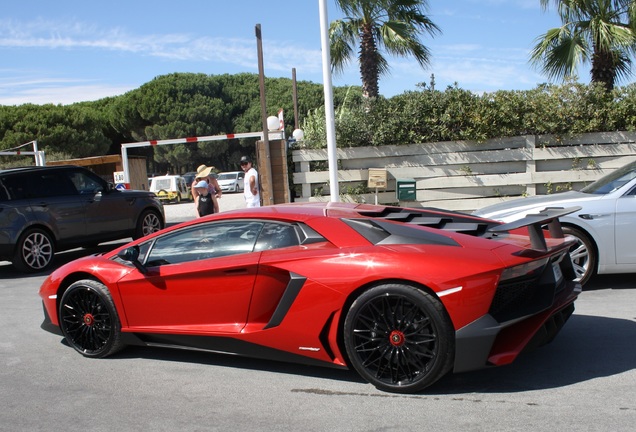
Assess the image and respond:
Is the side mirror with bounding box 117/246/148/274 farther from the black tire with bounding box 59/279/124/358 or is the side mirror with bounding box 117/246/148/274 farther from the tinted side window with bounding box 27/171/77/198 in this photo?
the tinted side window with bounding box 27/171/77/198

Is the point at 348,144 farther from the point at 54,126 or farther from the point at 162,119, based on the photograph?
the point at 162,119

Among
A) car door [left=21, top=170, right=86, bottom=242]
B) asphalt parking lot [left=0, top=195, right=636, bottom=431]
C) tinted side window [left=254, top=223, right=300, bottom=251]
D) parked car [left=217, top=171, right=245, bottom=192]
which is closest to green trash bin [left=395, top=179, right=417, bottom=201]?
car door [left=21, top=170, right=86, bottom=242]

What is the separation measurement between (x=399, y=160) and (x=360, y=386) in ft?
31.4

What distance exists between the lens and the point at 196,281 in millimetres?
4836

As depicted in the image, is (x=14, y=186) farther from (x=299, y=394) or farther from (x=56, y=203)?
(x=299, y=394)

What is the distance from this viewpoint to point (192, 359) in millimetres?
5309

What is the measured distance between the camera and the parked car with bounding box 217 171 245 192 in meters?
43.6

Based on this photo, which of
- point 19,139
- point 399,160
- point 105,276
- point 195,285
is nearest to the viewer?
point 195,285

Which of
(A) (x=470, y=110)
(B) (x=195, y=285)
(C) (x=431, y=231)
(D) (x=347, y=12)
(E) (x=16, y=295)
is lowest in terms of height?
(E) (x=16, y=295)

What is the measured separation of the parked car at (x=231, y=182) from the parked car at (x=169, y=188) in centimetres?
681

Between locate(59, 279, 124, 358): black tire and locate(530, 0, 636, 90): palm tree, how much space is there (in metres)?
11.7

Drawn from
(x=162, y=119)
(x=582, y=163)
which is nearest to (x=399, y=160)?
(x=582, y=163)

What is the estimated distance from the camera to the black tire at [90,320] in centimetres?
523

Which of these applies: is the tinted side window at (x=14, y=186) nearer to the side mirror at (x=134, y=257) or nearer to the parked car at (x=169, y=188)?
the side mirror at (x=134, y=257)
